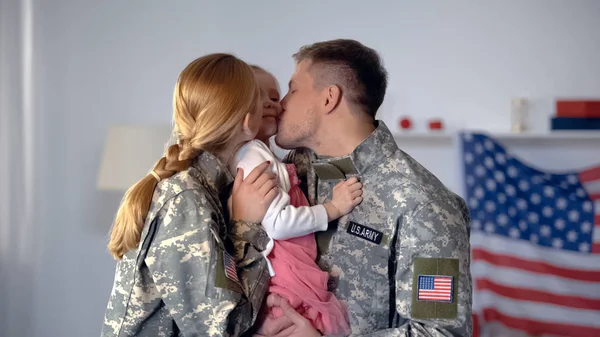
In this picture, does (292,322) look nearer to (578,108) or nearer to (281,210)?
(281,210)

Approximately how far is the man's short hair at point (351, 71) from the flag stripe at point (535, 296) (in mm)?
2317

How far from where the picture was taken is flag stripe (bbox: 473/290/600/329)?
411 centimetres

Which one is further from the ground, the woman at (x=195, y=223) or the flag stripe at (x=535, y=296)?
the woman at (x=195, y=223)

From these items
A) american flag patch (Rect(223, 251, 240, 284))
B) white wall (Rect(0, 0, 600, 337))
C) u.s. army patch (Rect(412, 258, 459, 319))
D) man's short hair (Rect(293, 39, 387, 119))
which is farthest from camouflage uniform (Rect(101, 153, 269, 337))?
white wall (Rect(0, 0, 600, 337))

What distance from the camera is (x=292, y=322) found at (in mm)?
1896

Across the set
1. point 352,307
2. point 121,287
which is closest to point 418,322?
point 352,307

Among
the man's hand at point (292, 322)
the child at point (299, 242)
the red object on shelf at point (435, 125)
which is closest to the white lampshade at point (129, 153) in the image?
the red object on shelf at point (435, 125)

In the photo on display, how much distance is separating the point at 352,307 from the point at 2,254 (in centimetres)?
294

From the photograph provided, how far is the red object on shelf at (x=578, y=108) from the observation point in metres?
4.27

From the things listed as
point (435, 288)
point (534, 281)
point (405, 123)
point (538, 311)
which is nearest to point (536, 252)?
point (534, 281)

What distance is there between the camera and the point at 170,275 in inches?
70.0

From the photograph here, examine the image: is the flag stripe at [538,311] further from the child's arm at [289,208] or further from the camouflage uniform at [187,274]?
the camouflage uniform at [187,274]

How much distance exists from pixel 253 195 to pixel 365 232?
0.34m

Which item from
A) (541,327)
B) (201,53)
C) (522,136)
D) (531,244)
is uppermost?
(201,53)
